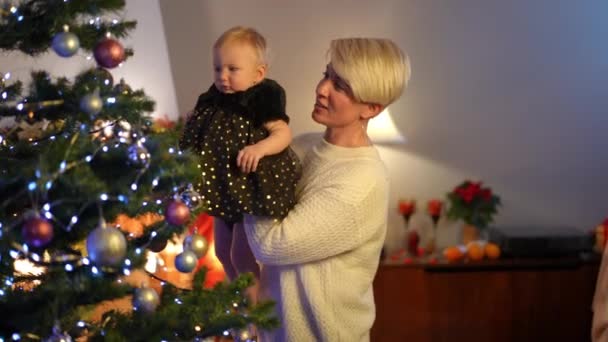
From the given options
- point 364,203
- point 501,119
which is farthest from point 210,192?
point 501,119

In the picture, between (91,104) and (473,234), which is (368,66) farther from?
(473,234)

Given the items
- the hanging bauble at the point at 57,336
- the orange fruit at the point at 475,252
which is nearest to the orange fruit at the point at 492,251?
the orange fruit at the point at 475,252

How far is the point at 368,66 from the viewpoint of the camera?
155 centimetres

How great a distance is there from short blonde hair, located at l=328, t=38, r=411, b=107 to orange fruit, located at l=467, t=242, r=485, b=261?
1690 millimetres

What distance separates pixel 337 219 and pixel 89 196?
0.64 metres

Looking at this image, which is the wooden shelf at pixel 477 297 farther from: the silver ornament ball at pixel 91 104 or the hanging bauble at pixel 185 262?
the silver ornament ball at pixel 91 104

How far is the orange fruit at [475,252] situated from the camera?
10.2 feet

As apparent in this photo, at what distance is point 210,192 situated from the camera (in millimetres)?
1506

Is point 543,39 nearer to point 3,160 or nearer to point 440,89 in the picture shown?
point 440,89

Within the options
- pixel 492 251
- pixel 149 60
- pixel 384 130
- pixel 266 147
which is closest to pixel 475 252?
pixel 492 251

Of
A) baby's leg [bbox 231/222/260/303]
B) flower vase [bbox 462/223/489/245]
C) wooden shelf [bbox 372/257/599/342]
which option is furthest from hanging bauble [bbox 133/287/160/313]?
flower vase [bbox 462/223/489/245]

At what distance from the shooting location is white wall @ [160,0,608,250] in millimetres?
2965

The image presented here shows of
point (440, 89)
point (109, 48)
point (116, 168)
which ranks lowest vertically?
point (440, 89)

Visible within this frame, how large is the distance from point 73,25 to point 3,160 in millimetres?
243
